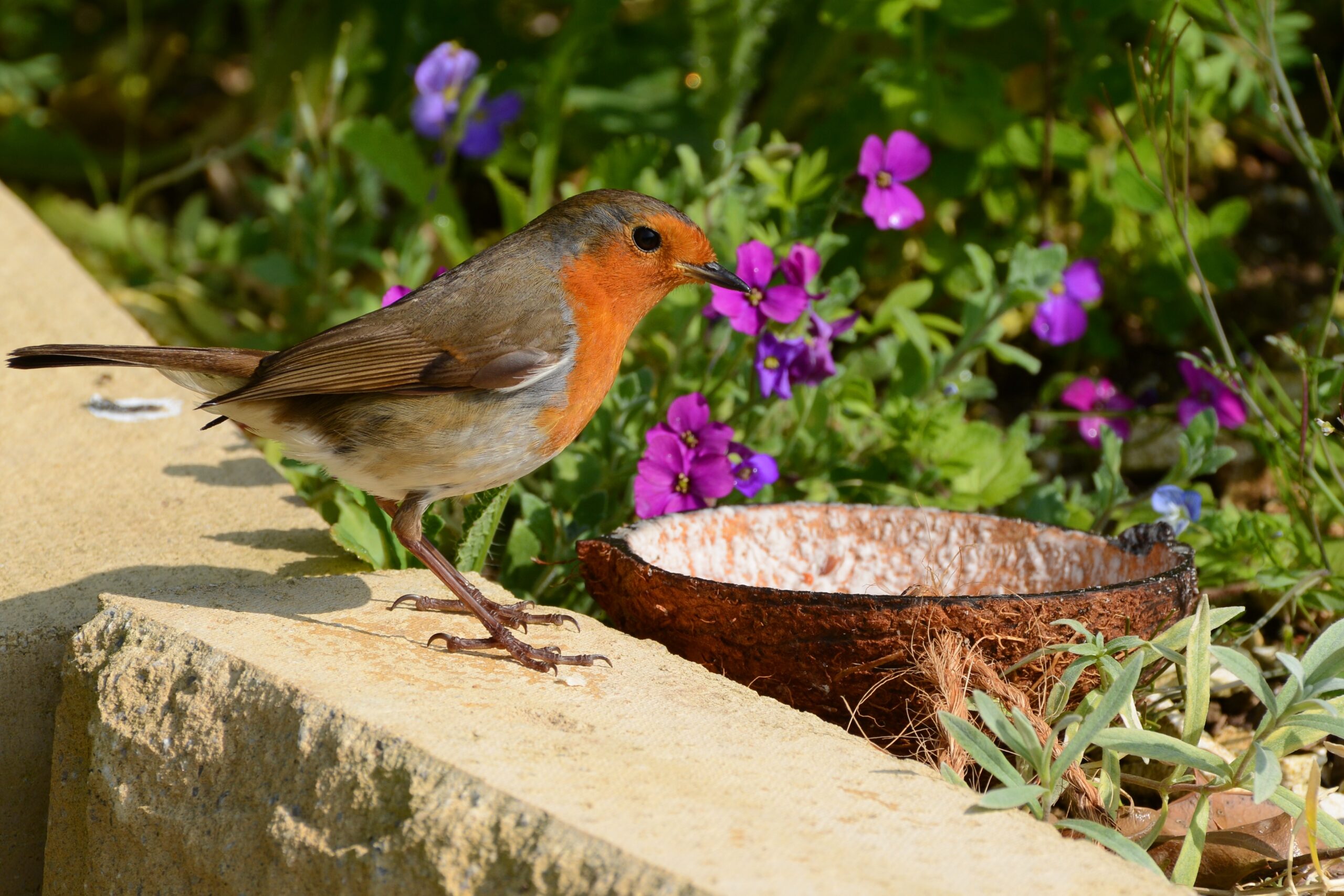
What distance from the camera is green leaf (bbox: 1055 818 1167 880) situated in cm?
202

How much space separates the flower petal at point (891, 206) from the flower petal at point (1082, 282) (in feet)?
2.04

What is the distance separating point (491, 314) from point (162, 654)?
0.97 metres

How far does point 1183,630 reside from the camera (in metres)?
2.51

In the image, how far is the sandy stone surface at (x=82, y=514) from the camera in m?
2.62

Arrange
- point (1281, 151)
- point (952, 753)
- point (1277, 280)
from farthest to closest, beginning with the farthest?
point (1281, 151) → point (1277, 280) → point (952, 753)

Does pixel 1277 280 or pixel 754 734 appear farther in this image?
pixel 1277 280

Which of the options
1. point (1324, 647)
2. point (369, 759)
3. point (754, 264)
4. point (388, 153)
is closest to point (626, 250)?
point (754, 264)

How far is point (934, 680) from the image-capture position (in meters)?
2.44

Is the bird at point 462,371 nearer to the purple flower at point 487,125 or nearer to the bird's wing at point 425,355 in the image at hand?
the bird's wing at point 425,355

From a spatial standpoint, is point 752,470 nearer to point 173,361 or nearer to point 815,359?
point 815,359

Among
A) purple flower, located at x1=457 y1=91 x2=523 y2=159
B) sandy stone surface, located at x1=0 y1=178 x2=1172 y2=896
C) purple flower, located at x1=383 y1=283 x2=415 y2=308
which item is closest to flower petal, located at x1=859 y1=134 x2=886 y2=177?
purple flower, located at x1=383 y1=283 x2=415 y2=308

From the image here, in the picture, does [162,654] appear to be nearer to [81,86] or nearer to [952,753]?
[952,753]

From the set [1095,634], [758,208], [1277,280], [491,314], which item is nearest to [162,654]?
[491,314]

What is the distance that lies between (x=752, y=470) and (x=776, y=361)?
283 mm
